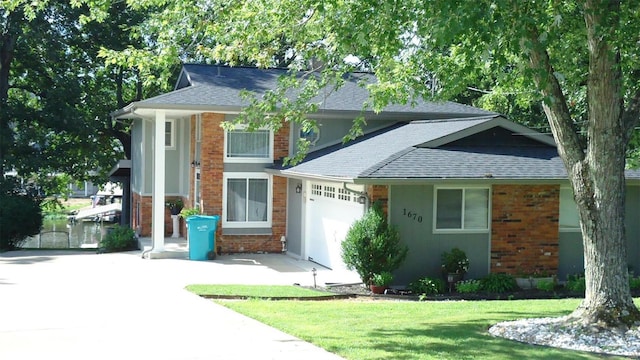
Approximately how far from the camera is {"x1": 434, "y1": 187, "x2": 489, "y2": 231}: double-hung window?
57.8 feet

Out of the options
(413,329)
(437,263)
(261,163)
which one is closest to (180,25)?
(413,329)

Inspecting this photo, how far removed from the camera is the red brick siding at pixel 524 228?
58.6 ft

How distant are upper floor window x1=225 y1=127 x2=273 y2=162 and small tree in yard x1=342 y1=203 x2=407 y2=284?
20.6ft

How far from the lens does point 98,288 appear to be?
50.2 ft

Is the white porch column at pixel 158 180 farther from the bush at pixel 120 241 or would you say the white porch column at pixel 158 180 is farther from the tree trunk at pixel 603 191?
the tree trunk at pixel 603 191

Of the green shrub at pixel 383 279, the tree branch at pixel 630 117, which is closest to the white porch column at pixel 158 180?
the green shrub at pixel 383 279

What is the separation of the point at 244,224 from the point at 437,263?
6.68 metres

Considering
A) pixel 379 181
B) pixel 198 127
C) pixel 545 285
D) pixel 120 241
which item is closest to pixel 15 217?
pixel 120 241

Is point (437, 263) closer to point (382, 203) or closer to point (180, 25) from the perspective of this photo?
point (382, 203)

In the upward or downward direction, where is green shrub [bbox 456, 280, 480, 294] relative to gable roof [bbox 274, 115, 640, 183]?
downward

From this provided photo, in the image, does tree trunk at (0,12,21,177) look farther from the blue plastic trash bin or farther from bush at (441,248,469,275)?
bush at (441,248,469,275)

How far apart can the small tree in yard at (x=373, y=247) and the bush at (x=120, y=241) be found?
9.73 metres

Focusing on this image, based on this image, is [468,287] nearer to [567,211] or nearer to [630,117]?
[567,211]

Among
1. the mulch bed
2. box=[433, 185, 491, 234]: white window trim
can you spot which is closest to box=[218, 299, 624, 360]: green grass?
the mulch bed
